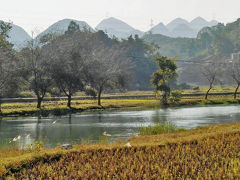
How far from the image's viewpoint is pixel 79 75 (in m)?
71.3

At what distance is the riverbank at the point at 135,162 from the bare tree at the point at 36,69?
4601cm

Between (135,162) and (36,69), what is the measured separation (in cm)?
5185

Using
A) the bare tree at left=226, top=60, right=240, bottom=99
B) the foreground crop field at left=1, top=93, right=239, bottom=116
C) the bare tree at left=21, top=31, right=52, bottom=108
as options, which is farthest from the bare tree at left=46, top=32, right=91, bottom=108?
the bare tree at left=226, top=60, right=240, bottom=99

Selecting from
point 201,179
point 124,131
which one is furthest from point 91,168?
point 124,131

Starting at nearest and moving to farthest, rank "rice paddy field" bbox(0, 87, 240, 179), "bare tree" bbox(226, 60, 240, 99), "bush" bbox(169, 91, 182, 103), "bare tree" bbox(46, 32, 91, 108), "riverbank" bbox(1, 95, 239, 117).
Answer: "rice paddy field" bbox(0, 87, 240, 179), "riverbank" bbox(1, 95, 239, 117), "bare tree" bbox(46, 32, 91, 108), "bush" bbox(169, 91, 182, 103), "bare tree" bbox(226, 60, 240, 99)

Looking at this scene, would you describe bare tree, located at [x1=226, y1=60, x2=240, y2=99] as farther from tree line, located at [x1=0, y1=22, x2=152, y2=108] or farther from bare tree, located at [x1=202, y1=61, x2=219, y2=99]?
tree line, located at [x1=0, y1=22, x2=152, y2=108]

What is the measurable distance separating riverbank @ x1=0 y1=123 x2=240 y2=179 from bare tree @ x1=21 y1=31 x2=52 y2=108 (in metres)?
46.0

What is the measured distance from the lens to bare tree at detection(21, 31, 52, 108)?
65688 mm

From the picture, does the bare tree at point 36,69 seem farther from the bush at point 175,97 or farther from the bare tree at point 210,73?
the bare tree at point 210,73

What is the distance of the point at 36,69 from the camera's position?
65.7 meters

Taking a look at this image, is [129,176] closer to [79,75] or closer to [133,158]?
[133,158]

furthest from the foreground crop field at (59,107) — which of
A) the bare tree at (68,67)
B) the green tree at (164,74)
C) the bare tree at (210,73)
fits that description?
the bare tree at (210,73)

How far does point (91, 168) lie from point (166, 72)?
68.7 metres

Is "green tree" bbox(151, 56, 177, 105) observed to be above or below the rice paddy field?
above
